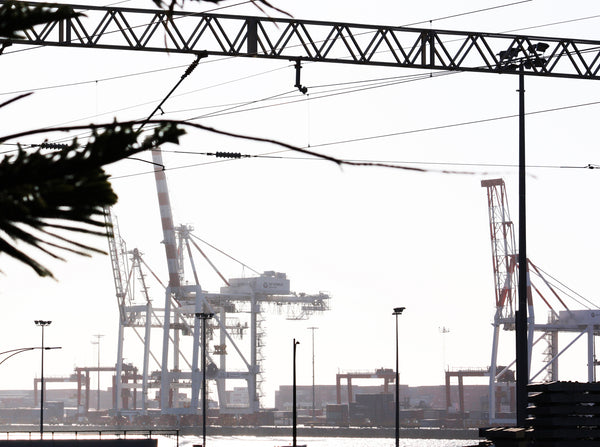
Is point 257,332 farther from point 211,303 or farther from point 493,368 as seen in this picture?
point 493,368

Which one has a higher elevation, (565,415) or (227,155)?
(227,155)

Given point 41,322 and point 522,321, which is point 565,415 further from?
point 41,322

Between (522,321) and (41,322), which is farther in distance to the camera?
(41,322)

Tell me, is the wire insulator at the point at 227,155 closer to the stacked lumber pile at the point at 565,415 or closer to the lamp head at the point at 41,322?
the stacked lumber pile at the point at 565,415

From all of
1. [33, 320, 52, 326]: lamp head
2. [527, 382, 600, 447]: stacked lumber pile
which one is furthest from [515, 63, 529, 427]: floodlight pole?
[33, 320, 52, 326]: lamp head

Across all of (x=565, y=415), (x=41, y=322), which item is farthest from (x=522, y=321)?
(x=41, y=322)

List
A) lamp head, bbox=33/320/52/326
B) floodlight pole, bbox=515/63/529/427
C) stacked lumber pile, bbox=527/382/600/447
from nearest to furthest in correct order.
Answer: stacked lumber pile, bbox=527/382/600/447 → floodlight pole, bbox=515/63/529/427 → lamp head, bbox=33/320/52/326

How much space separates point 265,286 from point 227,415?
111ft

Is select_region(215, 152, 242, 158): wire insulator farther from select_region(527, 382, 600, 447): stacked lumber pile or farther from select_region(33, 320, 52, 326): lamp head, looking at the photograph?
select_region(33, 320, 52, 326): lamp head

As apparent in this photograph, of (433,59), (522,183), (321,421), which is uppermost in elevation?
(433,59)

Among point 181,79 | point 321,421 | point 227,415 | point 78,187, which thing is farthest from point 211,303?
point 78,187

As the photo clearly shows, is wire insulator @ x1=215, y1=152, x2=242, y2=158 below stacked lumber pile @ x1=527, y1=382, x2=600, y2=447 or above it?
above

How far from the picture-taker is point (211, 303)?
424ft

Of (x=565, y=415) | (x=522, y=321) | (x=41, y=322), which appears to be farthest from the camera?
(x=41, y=322)
